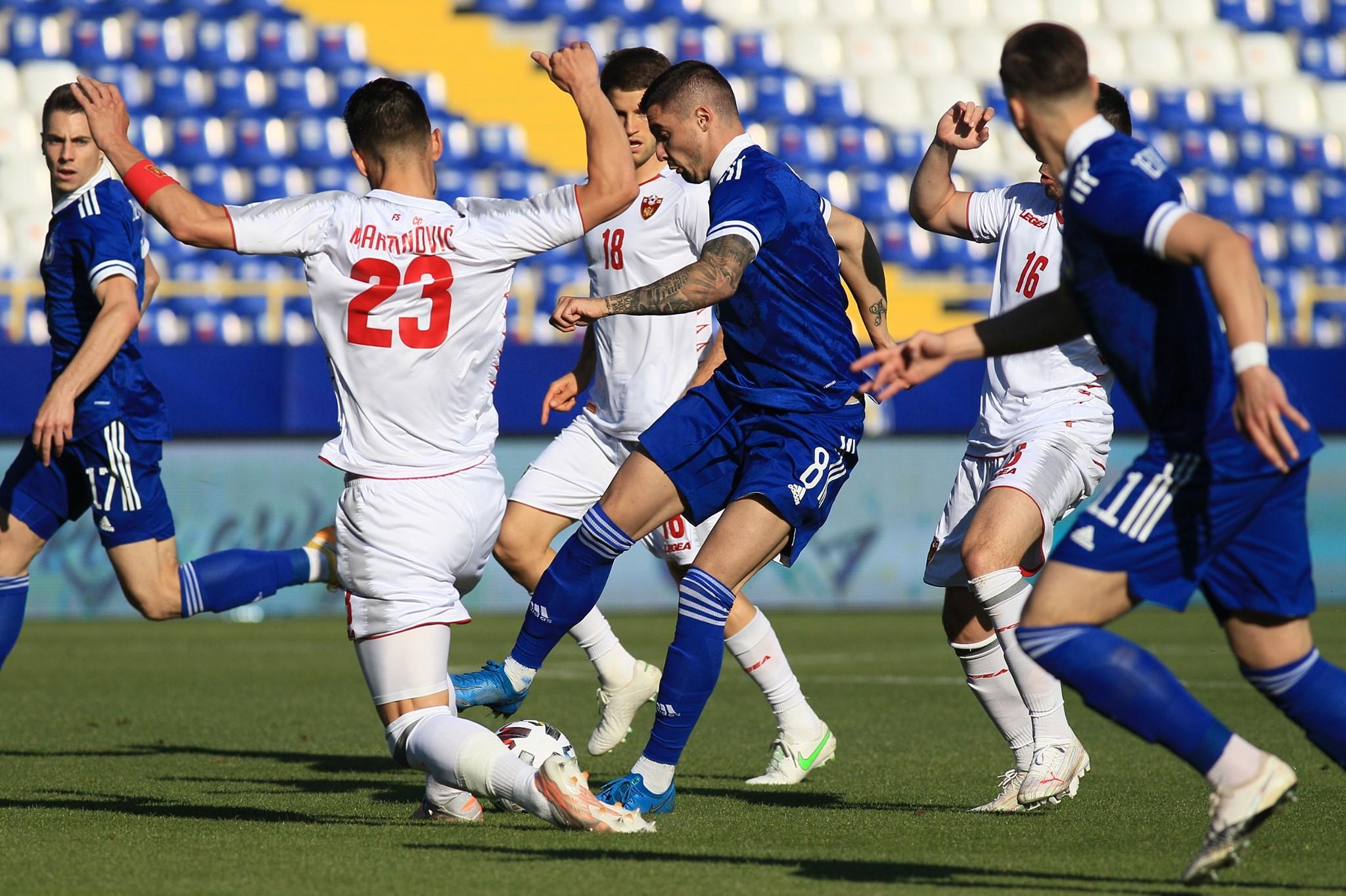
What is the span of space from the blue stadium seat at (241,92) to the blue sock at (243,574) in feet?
47.1

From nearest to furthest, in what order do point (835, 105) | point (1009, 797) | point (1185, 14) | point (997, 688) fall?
point (1009, 797), point (997, 688), point (835, 105), point (1185, 14)

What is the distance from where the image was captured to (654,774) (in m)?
5.16

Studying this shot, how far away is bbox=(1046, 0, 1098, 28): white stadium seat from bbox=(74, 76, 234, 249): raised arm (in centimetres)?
2145

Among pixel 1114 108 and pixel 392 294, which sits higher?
pixel 1114 108

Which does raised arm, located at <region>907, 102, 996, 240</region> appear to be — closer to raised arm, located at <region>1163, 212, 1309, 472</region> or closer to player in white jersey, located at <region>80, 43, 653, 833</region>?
player in white jersey, located at <region>80, 43, 653, 833</region>

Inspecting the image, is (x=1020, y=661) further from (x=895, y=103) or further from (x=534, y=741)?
(x=895, y=103)

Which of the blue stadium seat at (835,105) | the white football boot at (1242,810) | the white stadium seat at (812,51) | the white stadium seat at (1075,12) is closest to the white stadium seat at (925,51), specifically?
the white stadium seat at (812,51)

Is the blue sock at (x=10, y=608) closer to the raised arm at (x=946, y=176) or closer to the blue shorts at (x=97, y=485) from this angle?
the blue shorts at (x=97, y=485)

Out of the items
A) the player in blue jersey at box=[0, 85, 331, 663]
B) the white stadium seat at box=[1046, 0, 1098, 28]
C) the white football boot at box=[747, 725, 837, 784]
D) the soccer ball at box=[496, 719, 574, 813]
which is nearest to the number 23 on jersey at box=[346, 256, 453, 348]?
the soccer ball at box=[496, 719, 574, 813]

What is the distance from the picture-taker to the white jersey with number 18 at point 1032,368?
20.0 ft

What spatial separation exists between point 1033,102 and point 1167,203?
42cm

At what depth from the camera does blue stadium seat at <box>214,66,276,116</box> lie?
66.1 feet

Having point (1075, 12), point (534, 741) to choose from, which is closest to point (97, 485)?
point (534, 741)

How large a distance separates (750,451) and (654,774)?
1022 mm
